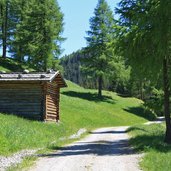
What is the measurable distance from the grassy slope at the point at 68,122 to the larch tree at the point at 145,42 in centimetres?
687

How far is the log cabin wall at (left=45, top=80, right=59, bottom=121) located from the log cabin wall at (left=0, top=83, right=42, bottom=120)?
1.10 m

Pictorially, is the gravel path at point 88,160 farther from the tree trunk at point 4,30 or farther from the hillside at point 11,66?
the tree trunk at point 4,30

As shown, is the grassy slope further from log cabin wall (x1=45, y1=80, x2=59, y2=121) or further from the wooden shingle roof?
the wooden shingle roof

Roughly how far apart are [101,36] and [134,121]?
15.1 m

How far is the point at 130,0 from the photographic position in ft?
82.9

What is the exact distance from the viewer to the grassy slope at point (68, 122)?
70.7ft

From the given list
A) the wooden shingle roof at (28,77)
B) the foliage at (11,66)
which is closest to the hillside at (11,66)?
the foliage at (11,66)

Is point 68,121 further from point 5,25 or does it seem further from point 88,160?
point 5,25

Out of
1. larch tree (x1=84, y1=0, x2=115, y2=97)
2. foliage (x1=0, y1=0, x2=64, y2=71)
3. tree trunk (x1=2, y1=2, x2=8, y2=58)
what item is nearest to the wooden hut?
foliage (x1=0, y1=0, x2=64, y2=71)

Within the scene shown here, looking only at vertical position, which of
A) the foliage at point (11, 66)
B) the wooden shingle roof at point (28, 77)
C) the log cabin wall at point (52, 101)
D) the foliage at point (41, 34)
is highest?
the foliage at point (41, 34)

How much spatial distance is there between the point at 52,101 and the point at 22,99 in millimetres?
3973

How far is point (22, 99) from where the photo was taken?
33.7 m

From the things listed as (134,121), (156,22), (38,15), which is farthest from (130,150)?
(38,15)

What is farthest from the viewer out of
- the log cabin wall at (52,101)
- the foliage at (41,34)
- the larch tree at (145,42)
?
the foliage at (41,34)
